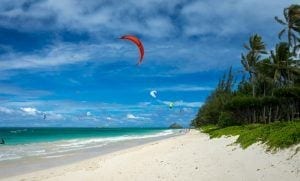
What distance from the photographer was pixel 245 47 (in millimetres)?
63406

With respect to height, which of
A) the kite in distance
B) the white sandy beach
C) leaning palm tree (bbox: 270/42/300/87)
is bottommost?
the white sandy beach

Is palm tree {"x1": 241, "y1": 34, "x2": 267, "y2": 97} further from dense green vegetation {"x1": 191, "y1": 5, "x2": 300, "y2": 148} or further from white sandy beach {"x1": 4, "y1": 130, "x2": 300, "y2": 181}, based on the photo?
white sandy beach {"x1": 4, "y1": 130, "x2": 300, "y2": 181}

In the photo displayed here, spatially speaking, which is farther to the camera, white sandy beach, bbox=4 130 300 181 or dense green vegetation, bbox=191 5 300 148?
dense green vegetation, bbox=191 5 300 148

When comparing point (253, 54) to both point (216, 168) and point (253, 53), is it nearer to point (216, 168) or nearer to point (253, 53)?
point (253, 53)

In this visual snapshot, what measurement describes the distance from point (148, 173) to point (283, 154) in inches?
159

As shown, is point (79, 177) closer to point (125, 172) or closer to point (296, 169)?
point (125, 172)

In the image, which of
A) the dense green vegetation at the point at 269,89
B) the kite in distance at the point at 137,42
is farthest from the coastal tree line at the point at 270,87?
the kite in distance at the point at 137,42

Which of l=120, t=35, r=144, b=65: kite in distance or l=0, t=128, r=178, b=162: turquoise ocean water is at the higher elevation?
l=120, t=35, r=144, b=65: kite in distance

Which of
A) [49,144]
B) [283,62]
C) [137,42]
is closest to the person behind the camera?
[137,42]

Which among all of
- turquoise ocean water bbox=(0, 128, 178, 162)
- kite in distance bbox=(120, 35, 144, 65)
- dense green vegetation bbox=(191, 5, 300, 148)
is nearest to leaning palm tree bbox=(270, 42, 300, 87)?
dense green vegetation bbox=(191, 5, 300, 148)

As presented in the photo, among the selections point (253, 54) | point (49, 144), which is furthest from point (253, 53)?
point (49, 144)

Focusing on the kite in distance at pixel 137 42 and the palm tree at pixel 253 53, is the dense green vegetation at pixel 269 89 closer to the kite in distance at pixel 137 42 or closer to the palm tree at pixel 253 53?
the palm tree at pixel 253 53

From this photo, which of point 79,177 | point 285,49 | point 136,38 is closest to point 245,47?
point 285,49

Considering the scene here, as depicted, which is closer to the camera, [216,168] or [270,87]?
[216,168]
